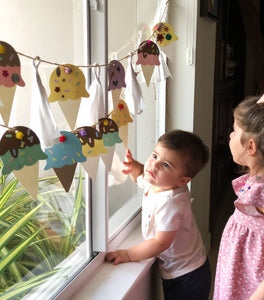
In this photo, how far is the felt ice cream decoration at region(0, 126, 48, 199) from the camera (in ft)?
2.21

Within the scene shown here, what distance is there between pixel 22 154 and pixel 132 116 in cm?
63

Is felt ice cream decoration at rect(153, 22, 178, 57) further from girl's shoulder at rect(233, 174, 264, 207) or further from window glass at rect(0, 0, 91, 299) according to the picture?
girl's shoulder at rect(233, 174, 264, 207)

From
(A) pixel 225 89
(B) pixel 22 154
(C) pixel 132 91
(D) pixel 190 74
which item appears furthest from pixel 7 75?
(A) pixel 225 89

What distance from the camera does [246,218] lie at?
51.3 inches

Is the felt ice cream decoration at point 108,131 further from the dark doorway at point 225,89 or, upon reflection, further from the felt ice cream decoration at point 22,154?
the dark doorway at point 225,89

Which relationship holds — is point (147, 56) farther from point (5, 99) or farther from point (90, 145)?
point (5, 99)

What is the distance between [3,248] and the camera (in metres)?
0.99

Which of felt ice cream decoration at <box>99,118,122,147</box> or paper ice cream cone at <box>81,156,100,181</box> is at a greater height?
felt ice cream decoration at <box>99,118,122,147</box>

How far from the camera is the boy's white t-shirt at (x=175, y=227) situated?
130 centimetres

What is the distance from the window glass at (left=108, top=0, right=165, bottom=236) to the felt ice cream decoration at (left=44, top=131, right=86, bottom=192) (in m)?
0.57

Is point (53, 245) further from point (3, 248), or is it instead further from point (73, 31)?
point (73, 31)

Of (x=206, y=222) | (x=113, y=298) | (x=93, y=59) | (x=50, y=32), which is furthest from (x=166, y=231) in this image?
(x=206, y=222)

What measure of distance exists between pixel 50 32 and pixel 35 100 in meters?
0.29

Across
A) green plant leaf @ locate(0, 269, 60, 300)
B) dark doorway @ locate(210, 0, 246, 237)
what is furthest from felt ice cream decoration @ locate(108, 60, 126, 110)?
dark doorway @ locate(210, 0, 246, 237)
